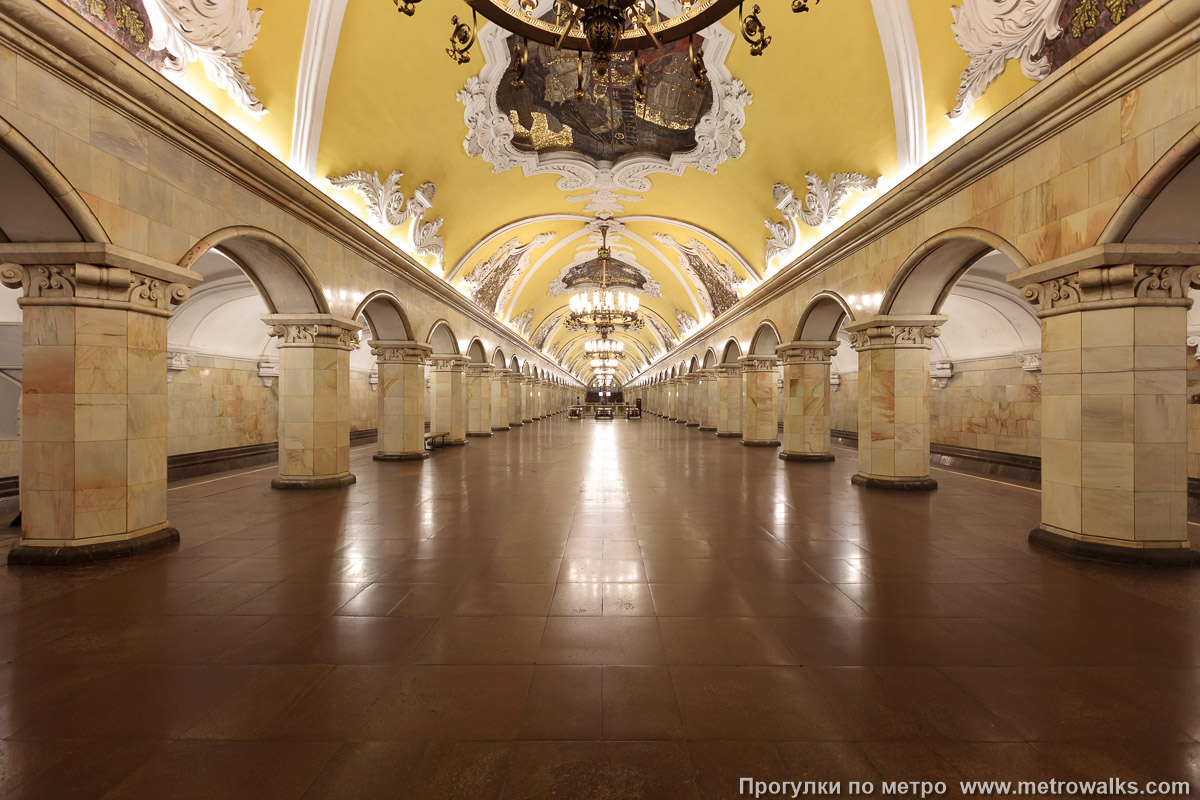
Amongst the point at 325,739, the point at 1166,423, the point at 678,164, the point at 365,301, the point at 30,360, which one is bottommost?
the point at 325,739

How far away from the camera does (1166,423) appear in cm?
425

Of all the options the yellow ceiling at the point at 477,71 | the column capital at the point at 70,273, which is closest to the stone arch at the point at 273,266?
the column capital at the point at 70,273

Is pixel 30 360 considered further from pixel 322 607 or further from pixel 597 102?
pixel 597 102

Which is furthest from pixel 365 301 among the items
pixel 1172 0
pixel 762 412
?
pixel 762 412

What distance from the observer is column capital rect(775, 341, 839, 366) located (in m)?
10.8

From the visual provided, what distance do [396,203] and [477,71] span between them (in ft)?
8.51

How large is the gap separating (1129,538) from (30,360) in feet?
29.9

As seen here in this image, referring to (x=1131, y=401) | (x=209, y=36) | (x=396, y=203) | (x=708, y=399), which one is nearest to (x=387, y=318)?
(x=396, y=203)

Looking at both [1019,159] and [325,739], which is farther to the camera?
[1019,159]

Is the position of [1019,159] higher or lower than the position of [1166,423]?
higher

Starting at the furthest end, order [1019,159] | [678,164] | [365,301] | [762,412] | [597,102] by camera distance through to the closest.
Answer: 1. [762,412]
2. [678,164]
3. [597,102]
4. [365,301]
5. [1019,159]

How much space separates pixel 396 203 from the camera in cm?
920

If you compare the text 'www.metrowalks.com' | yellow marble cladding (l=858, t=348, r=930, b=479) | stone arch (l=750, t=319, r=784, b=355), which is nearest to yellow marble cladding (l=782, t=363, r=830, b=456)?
stone arch (l=750, t=319, r=784, b=355)

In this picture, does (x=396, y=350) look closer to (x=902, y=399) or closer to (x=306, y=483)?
(x=306, y=483)
